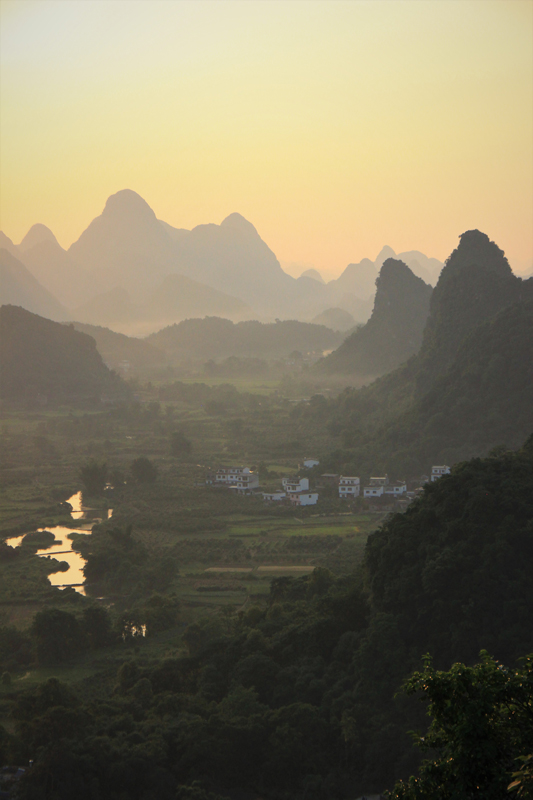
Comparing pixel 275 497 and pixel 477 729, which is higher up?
pixel 275 497

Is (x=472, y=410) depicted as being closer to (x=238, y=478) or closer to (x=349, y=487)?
(x=349, y=487)

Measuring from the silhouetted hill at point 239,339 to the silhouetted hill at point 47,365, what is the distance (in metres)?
26.9

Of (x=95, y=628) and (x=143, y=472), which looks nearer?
(x=95, y=628)

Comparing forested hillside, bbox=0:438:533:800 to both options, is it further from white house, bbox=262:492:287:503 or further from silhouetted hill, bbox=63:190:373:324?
silhouetted hill, bbox=63:190:373:324

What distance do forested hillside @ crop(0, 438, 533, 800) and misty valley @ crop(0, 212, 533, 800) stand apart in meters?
0.04

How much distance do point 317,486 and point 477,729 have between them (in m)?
22.5

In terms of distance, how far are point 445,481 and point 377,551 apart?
1.91m

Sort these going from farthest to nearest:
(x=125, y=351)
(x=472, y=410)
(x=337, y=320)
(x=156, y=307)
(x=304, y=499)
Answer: (x=156, y=307)
(x=337, y=320)
(x=125, y=351)
(x=472, y=410)
(x=304, y=499)

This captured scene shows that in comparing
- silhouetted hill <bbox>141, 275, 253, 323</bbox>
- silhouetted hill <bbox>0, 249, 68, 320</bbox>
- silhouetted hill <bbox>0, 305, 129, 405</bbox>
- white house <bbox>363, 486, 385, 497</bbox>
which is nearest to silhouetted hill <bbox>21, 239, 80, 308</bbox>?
silhouetted hill <bbox>141, 275, 253, 323</bbox>

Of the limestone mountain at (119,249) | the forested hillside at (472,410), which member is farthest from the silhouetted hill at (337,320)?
the forested hillside at (472,410)

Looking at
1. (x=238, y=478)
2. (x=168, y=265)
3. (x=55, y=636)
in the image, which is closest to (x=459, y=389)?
(x=238, y=478)

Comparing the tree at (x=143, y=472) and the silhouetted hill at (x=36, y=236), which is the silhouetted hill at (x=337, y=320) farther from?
the tree at (x=143, y=472)

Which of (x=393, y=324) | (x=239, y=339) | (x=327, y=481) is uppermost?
(x=239, y=339)

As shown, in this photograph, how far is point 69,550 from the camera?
21969mm
